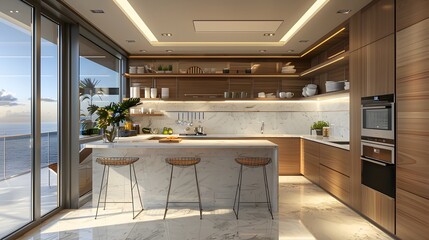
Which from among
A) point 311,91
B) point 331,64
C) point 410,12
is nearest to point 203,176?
point 331,64

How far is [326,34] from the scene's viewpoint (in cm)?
478

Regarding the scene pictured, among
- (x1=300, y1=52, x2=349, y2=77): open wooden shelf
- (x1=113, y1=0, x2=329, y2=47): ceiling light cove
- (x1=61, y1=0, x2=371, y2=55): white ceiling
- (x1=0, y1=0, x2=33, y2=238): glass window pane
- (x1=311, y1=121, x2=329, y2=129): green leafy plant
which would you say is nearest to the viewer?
(x1=0, y1=0, x2=33, y2=238): glass window pane

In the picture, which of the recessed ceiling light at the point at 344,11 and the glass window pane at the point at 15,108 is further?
the recessed ceiling light at the point at 344,11

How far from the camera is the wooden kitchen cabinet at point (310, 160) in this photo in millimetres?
5223

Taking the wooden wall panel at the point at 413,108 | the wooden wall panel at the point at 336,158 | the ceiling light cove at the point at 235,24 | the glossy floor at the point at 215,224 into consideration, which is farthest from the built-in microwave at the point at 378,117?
the ceiling light cove at the point at 235,24

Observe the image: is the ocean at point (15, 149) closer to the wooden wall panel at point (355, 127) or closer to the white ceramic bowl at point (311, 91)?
the wooden wall panel at point (355, 127)

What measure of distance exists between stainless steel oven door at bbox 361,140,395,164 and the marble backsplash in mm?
3018

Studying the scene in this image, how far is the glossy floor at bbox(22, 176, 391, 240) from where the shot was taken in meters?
3.17

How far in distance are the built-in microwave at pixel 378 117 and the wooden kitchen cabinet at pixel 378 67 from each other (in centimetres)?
8

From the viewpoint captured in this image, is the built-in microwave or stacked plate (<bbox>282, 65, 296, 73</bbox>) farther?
stacked plate (<bbox>282, 65, 296, 73</bbox>)

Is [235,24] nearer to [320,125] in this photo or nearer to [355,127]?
[355,127]

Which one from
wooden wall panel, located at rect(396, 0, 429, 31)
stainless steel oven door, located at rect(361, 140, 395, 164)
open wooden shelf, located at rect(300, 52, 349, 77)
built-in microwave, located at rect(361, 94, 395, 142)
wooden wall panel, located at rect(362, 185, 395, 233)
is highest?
wooden wall panel, located at rect(396, 0, 429, 31)

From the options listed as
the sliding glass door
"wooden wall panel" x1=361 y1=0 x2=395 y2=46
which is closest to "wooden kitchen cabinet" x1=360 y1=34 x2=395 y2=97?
"wooden wall panel" x1=361 y1=0 x2=395 y2=46

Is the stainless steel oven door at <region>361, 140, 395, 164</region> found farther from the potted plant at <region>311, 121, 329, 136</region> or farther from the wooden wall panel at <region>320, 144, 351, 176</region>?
the potted plant at <region>311, 121, 329, 136</region>
